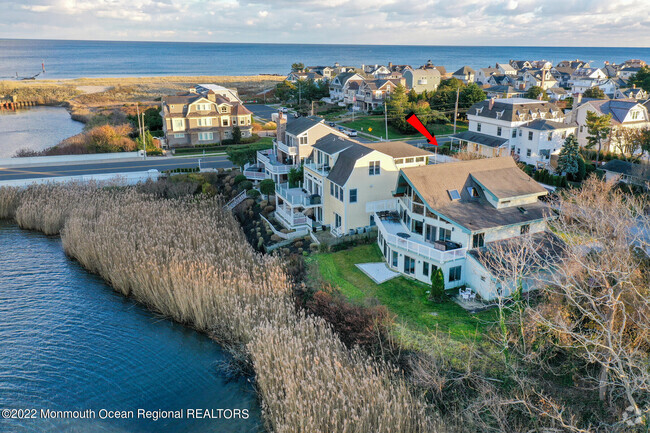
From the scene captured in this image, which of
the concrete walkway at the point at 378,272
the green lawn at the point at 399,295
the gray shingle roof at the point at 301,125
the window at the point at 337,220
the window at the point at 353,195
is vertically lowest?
the green lawn at the point at 399,295

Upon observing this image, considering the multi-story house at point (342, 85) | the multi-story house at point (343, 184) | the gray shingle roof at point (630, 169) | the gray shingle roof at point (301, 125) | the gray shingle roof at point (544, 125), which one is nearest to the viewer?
the multi-story house at point (343, 184)

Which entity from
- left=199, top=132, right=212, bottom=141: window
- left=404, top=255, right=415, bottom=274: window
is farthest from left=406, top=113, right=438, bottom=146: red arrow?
left=404, top=255, right=415, bottom=274: window

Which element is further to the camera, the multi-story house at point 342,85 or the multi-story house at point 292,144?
the multi-story house at point 342,85

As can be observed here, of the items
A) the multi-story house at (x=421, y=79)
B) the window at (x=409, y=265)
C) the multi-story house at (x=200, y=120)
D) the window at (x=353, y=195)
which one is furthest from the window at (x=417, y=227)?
the multi-story house at (x=421, y=79)

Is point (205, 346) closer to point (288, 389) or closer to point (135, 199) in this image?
point (288, 389)

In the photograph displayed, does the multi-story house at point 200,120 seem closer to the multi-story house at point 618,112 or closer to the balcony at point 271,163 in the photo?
the balcony at point 271,163
